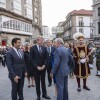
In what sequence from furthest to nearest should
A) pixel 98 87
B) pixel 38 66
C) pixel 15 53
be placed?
pixel 98 87 → pixel 38 66 → pixel 15 53

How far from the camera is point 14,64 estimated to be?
6.42 meters

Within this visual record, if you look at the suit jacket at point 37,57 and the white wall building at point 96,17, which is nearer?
the suit jacket at point 37,57

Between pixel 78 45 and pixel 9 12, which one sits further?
pixel 9 12

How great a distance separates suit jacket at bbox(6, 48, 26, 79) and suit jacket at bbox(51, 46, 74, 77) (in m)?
0.88

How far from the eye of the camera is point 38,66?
731 centimetres

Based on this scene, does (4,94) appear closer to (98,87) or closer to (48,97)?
(48,97)

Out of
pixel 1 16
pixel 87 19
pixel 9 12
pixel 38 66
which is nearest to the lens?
pixel 38 66

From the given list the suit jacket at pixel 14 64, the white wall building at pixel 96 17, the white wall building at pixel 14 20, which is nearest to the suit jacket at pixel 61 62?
the suit jacket at pixel 14 64

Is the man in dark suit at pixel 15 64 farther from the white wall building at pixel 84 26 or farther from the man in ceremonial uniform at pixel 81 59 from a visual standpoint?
the white wall building at pixel 84 26

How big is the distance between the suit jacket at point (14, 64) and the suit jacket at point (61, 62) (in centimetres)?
88

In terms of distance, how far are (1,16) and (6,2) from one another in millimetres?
4439

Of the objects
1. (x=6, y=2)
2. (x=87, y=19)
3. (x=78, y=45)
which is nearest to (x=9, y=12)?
(x=6, y=2)

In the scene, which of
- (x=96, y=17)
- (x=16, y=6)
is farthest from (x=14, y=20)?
(x=96, y=17)

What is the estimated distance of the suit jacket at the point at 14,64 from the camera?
6.27m
